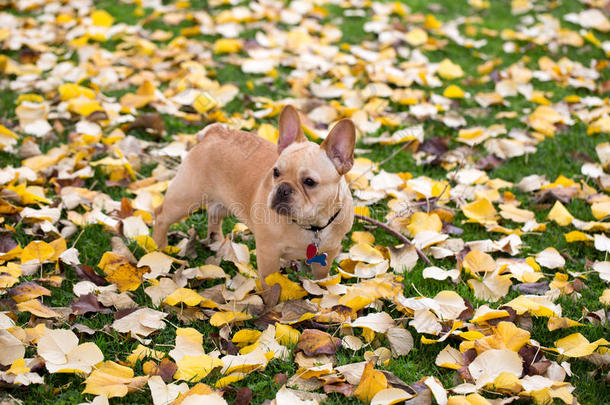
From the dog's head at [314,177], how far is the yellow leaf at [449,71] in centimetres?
321

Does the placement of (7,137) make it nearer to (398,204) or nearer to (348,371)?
(398,204)

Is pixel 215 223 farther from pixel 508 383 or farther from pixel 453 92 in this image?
pixel 453 92

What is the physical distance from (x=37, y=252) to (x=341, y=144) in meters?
1.67

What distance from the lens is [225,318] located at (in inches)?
108

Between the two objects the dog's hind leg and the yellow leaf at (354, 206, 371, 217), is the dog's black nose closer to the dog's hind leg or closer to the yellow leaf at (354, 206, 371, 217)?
→ the dog's hind leg

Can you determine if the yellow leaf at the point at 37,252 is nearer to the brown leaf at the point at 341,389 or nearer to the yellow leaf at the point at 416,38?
the brown leaf at the point at 341,389

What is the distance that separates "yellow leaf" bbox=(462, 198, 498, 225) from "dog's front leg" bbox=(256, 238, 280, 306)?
1348mm

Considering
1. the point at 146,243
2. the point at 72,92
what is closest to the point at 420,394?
the point at 146,243

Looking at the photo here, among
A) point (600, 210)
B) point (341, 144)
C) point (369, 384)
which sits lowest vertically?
point (600, 210)

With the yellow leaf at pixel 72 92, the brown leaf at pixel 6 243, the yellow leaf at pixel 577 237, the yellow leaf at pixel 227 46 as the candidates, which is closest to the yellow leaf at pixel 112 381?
the brown leaf at pixel 6 243

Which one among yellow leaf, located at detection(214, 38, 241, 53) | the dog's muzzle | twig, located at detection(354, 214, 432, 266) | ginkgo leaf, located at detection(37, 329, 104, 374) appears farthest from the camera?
yellow leaf, located at detection(214, 38, 241, 53)

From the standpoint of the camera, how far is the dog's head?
9.09ft

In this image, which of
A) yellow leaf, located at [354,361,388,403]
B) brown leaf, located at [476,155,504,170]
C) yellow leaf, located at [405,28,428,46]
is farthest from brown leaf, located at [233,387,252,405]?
yellow leaf, located at [405,28,428,46]

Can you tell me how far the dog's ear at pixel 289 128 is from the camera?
302 cm
